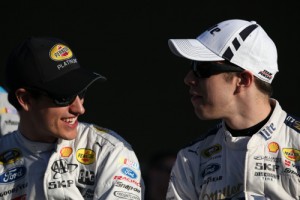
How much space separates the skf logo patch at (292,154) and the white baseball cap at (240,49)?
366mm

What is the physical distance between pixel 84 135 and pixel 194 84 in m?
0.59

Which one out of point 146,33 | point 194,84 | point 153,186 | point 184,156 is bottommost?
point 153,186

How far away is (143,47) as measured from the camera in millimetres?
7352

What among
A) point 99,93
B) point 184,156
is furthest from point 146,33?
point 184,156

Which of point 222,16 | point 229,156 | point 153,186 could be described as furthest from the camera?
point 222,16

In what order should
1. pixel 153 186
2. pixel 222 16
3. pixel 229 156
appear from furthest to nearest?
pixel 222 16 < pixel 153 186 < pixel 229 156

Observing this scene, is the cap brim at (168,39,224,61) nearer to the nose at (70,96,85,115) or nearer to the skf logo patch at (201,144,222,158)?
the skf logo patch at (201,144,222,158)

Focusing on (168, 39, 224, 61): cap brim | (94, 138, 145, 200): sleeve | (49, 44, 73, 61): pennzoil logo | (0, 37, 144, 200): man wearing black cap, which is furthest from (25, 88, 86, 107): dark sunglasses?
(168, 39, 224, 61): cap brim

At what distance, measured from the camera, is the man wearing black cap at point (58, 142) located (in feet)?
13.5

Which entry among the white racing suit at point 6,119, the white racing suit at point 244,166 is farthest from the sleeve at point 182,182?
the white racing suit at point 6,119

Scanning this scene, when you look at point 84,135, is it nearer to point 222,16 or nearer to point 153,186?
point 153,186

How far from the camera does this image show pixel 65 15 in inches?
287

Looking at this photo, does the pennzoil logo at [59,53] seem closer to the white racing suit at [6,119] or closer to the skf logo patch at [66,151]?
the skf logo patch at [66,151]

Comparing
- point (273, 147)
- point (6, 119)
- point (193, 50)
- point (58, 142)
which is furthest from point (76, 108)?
point (6, 119)
